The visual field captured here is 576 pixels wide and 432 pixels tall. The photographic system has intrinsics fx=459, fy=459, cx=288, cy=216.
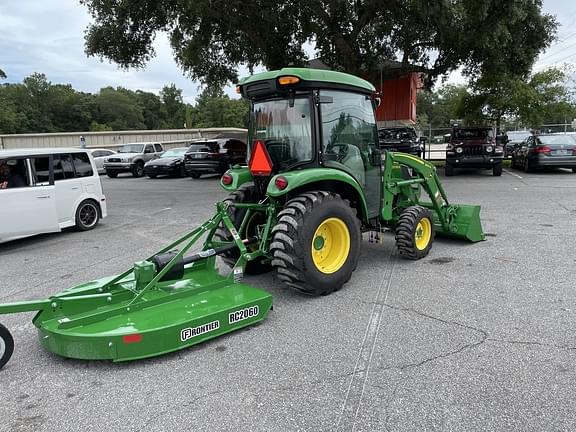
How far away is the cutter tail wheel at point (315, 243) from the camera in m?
4.65

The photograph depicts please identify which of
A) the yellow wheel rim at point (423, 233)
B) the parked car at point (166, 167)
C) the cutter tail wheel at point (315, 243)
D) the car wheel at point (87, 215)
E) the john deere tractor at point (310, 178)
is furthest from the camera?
the parked car at point (166, 167)

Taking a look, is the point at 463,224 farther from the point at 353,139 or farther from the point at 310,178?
the point at 310,178

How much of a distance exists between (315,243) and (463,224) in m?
3.29

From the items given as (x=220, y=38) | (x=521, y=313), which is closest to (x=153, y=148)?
(x=220, y=38)

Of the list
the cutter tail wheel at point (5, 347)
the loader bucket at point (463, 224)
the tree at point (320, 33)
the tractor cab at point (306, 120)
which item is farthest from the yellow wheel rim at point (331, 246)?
the tree at point (320, 33)

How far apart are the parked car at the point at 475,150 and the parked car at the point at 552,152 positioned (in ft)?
4.52

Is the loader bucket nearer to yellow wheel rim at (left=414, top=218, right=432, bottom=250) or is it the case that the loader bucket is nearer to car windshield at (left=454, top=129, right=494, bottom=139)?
yellow wheel rim at (left=414, top=218, right=432, bottom=250)

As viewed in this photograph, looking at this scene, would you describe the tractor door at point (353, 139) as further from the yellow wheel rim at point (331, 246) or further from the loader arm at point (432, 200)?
the yellow wheel rim at point (331, 246)

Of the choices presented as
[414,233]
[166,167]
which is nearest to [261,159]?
[414,233]

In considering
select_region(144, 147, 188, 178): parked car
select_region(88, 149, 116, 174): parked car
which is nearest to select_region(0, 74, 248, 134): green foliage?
select_region(88, 149, 116, 174): parked car

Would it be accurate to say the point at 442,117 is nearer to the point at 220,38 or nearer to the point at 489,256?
the point at 220,38

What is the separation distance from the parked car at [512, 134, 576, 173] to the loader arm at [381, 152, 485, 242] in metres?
12.0

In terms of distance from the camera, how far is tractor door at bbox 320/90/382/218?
5.21 metres

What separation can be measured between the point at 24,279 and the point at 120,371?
3606mm
